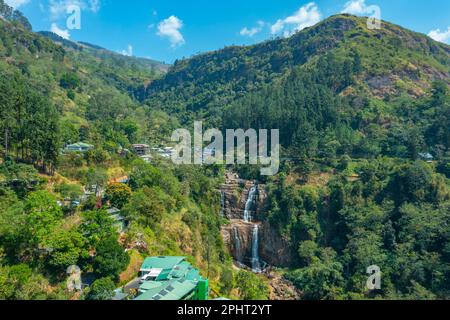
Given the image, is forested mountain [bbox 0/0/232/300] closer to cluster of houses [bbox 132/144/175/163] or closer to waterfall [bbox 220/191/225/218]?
A: waterfall [bbox 220/191/225/218]

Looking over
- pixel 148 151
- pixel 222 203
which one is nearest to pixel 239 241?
pixel 222 203

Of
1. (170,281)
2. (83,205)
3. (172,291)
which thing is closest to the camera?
(172,291)

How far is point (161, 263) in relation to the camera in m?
24.2

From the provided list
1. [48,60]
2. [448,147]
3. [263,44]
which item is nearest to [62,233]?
[448,147]

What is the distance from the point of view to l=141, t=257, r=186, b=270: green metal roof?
78.0 feet

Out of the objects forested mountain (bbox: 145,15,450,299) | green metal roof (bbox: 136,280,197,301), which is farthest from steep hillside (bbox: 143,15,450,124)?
green metal roof (bbox: 136,280,197,301)

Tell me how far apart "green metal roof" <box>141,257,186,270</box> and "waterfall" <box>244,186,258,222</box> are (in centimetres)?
1915

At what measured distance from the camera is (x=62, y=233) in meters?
22.2

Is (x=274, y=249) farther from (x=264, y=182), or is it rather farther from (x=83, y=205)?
A: (x=83, y=205)

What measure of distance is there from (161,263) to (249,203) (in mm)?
21132

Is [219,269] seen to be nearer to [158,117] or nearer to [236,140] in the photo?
[236,140]

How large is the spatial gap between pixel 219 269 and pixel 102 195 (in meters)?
12.7
